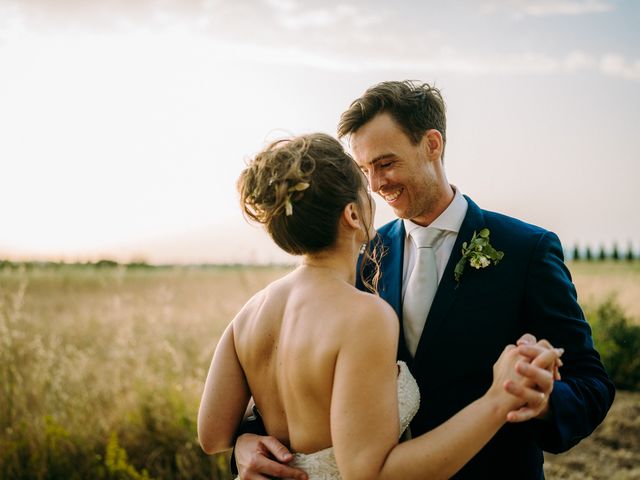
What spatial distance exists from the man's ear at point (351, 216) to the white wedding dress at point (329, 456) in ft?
2.06

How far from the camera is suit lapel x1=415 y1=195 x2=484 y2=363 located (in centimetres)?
265

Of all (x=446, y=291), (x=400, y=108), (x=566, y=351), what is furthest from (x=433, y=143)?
(x=566, y=351)

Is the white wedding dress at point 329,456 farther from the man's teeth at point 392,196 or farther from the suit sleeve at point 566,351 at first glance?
the man's teeth at point 392,196

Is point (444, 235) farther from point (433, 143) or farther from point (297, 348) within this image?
point (297, 348)

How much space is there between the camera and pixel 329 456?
204cm

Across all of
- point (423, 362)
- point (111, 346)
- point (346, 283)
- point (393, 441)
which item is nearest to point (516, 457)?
point (423, 362)

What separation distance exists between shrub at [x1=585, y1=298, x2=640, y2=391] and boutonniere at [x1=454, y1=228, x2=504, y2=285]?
19.0ft

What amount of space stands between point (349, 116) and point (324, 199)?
4.70ft

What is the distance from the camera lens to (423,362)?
2.63 meters

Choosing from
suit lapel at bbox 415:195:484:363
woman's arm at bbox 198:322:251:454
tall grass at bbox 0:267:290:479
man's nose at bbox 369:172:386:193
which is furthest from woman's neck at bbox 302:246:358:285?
tall grass at bbox 0:267:290:479

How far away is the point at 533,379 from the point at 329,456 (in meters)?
0.72

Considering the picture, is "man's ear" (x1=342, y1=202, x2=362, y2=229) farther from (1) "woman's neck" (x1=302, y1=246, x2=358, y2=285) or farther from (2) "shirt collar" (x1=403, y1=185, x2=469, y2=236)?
(2) "shirt collar" (x1=403, y1=185, x2=469, y2=236)

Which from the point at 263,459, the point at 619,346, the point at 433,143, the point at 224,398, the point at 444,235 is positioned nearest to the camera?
the point at 263,459

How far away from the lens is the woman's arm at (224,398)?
2.28 metres
